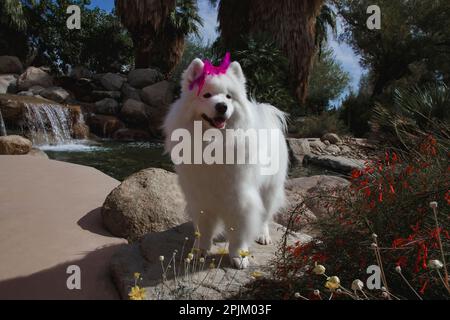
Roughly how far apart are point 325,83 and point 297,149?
11.4 metres

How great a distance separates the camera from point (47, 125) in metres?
11.5

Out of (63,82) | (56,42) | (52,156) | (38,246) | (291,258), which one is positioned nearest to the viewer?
(291,258)

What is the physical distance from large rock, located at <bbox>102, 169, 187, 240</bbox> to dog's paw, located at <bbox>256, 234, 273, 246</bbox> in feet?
3.39

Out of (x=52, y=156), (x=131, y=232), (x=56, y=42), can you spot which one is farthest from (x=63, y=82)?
(x=131, y=232)

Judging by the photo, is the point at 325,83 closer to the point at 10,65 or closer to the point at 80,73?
the point at 80,73

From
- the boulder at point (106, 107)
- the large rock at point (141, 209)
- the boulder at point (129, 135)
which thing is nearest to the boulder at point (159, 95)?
the boulder at point (106, 107)

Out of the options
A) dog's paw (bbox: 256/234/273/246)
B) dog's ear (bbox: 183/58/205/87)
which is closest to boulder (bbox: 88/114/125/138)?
dog's paw (bbox: 256/234/273/246)

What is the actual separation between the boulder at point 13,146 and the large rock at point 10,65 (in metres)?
11.9

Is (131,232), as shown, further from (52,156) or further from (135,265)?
(52,156)

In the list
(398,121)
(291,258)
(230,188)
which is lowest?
(291,258)

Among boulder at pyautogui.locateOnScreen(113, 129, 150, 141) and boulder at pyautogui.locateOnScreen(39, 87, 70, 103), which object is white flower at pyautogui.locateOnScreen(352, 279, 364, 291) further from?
boulder at pyautogui.locateOnScreen(39, 87, 70, 103)

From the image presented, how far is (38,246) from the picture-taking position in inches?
140

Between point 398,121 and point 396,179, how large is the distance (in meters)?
0.69

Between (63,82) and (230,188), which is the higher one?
(63,82)
